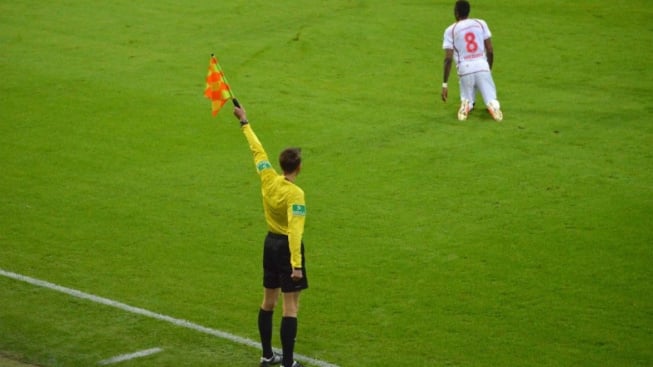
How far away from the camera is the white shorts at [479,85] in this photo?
17922 millimetres

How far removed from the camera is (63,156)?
54.3 ft

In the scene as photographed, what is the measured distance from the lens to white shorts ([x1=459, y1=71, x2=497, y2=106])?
17922 millimetres

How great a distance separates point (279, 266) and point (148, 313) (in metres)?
2.25

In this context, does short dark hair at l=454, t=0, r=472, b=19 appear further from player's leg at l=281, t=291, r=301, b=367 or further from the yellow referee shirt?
player's leg at l=281, t=291, r=301, b=367

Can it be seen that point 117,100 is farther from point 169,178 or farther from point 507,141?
point 507,141

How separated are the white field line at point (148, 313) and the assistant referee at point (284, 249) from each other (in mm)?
333

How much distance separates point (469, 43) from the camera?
18.0m

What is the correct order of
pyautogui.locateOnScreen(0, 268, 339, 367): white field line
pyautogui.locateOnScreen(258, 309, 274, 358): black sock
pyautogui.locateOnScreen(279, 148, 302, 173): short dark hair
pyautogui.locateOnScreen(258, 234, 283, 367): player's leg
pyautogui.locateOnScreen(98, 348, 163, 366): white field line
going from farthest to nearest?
pyautogui.locateOnScreen(0, 268, 339, 367): white field line
pyautogui.locateOnScreen(98, 348, 163, 366): white field line
pyautogui.locateOnScreen(258, 309, 274, 358): black sock
pyautogui.locateOnScreen(258, 234, 283, 367): player's leg
pyautogui.locateOnScreen(279, 148, 302, 173): short dark hair

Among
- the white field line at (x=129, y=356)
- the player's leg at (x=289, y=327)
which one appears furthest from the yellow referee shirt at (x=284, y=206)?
the white field line at (x=129, y=356)

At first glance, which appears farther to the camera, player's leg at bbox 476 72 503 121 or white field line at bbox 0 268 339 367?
player's leg at bbox 476 72 503 121

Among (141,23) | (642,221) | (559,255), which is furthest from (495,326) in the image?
(141,23)

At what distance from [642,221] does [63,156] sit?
8941mm

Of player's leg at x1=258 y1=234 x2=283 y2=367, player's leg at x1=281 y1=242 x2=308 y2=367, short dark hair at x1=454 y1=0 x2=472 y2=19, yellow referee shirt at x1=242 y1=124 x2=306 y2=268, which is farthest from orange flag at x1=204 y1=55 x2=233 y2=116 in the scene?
short dark hair at x1=454 y1=0 x2=472 y2=19

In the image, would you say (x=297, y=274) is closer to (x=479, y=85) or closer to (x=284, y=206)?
(x=284, y=206)
